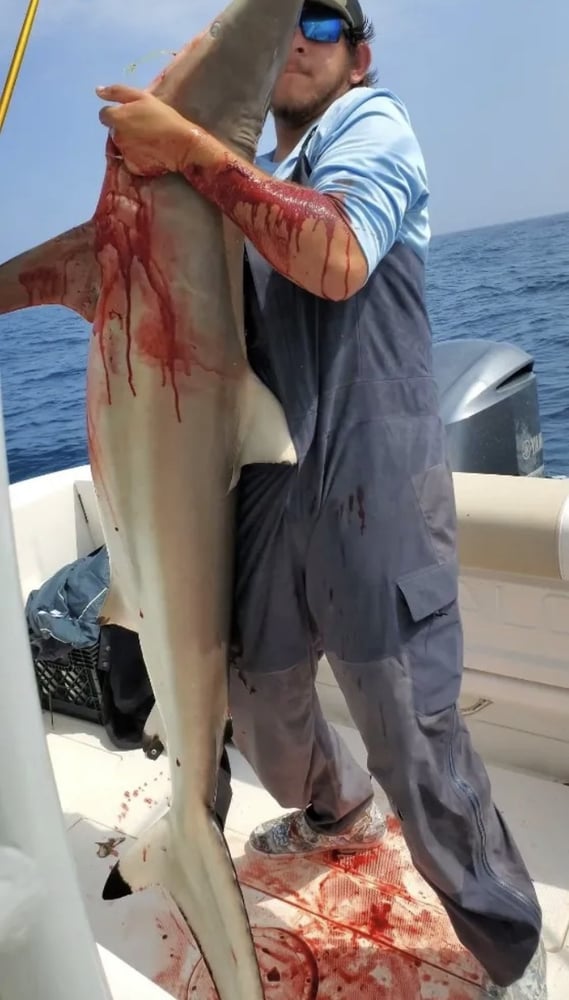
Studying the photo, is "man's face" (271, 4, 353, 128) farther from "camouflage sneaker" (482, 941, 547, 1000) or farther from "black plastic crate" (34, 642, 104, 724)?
"black plastic crate" (34, 642, 104, 724)

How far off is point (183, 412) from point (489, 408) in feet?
7.83

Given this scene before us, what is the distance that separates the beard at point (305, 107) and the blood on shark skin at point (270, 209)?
54cm

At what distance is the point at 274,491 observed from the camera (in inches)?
73.2

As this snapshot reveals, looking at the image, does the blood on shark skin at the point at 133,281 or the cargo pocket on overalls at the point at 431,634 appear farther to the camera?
the cargo pocket on overalls at the point at 431,634

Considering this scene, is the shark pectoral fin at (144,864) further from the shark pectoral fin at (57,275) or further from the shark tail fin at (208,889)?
the shark pectoral fin at (57,275)

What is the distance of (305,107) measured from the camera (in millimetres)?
1914

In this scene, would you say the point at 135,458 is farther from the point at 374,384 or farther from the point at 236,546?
the point at 374,384

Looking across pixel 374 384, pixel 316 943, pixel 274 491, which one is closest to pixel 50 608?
pixel 316 943

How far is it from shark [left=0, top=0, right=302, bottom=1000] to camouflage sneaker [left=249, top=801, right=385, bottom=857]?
0.94 metres

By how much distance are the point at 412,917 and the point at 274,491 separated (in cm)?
145

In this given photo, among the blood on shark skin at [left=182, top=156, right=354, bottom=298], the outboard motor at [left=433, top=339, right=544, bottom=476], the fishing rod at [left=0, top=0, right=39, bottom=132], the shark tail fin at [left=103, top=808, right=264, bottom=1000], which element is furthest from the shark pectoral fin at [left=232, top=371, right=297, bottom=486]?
the outboard motor at [left=433, top=339, right=544, bottom=476]

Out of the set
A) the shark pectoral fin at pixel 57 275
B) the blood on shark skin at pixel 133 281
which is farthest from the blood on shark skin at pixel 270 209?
the shark pectoral fin at pixel 57 275

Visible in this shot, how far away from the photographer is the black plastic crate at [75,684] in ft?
11.7

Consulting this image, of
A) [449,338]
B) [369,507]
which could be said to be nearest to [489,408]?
[369,507]
